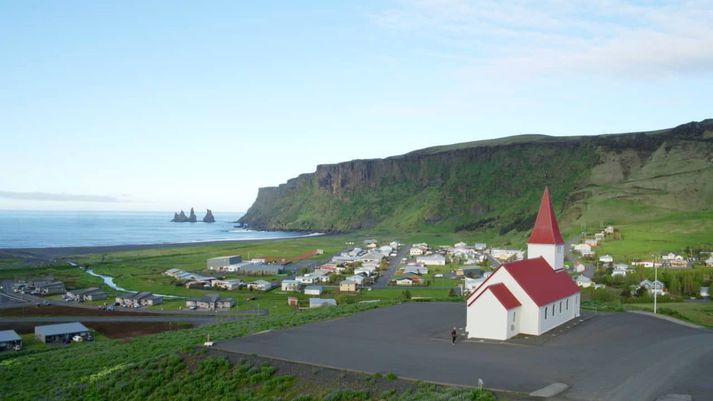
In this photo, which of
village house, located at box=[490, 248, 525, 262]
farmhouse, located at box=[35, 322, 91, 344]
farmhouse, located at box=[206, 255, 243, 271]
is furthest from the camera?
village house, located at box=[490, 248, 525, 262]

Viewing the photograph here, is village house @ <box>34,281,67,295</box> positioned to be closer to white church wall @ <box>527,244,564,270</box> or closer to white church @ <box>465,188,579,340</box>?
white church wall @ <box>527,244,564,270</box>

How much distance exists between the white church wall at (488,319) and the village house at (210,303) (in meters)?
32.5

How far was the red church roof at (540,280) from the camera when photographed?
1044 inches

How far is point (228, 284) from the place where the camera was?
6612 centimetres

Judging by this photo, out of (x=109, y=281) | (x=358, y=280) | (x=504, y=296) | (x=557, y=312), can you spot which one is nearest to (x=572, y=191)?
(x=358, y=280)

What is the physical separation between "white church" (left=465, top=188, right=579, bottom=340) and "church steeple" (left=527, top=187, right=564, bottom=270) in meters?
1.45

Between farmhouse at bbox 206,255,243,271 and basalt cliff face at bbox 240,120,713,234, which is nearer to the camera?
farmhouse at bbox 206,255,243,271

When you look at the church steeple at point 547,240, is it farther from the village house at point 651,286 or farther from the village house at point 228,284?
the village house at point 228,284

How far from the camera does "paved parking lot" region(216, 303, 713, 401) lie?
56.9 ft

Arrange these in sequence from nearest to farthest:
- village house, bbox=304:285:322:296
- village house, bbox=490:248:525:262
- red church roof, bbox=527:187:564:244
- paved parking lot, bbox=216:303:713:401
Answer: paved parking lot, bbox=216:303:713:401
red church roof, bbox=527:187:564:244
village house, bbox=304:285:322:296
village house, bbox=490:248:525:262

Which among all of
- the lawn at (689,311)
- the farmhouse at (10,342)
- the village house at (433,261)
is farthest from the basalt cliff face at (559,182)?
the farmhouse at (10,342)

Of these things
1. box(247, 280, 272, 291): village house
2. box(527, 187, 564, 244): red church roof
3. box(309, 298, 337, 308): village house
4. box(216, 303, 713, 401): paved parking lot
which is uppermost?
box(527, 187, 564, 244): red church roof

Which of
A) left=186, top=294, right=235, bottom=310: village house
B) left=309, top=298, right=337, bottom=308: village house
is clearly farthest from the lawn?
left=186, top=294, right=235, bottom=310: village house

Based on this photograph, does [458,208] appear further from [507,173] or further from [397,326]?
[397,326]
